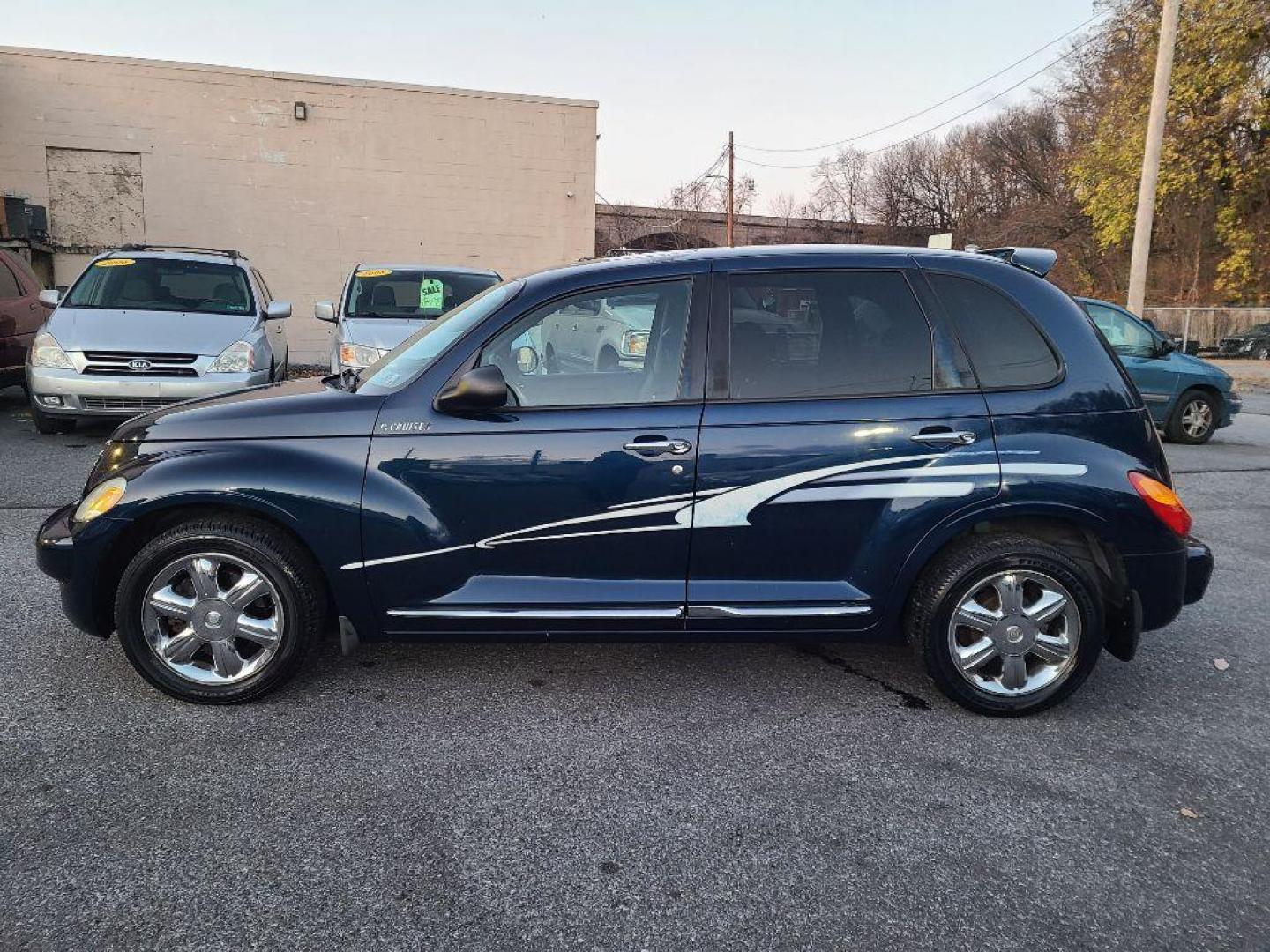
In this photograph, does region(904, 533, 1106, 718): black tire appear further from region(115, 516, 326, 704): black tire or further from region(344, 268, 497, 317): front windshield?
region(344, 268, 497, 317): front windshield

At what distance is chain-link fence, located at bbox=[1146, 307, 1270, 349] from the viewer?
97.2 ft

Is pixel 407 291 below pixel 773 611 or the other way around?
the other way around

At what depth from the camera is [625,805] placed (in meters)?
2.84

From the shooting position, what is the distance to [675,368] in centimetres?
346

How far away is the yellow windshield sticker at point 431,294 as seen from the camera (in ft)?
32.9

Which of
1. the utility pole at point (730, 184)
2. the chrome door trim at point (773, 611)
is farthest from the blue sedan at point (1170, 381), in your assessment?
the utility pole at point (730, 184)

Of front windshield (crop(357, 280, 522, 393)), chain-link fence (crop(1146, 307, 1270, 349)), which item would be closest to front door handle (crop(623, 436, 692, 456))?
front windshield (crop(357, 280, 522, 393))

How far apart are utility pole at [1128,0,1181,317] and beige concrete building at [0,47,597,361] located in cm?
1038

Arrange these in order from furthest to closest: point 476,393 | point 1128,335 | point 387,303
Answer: point 1128,335 < point 387,303 < point 476,393

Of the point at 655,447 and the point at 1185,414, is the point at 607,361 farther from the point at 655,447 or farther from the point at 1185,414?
the point at 1185,414

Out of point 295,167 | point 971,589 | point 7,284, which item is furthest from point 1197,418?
point 295,167

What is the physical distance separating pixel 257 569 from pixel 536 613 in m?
1.04

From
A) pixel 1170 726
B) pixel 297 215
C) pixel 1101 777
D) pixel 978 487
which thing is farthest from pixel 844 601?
pixel 297 215

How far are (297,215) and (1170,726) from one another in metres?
17.4
